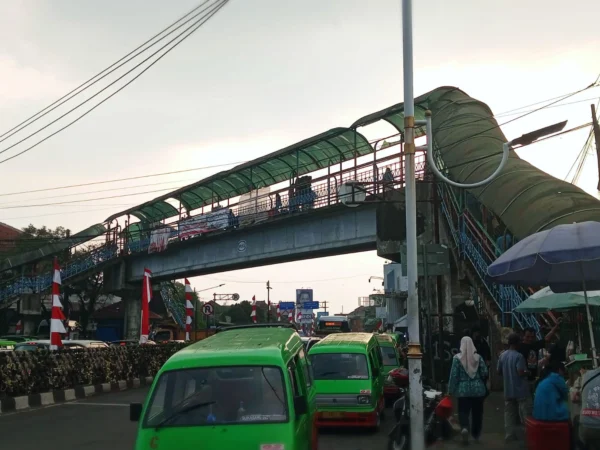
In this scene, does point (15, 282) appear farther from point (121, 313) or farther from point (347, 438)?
point (347, 438)

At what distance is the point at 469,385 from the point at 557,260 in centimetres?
305

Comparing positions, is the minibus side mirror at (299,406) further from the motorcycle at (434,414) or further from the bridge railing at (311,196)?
the bridge railing at (311,196)

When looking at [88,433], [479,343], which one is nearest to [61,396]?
[88,433]

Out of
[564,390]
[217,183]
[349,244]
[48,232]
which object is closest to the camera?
[564,390]

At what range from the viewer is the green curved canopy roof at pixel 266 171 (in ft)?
104

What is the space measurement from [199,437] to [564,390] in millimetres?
4360

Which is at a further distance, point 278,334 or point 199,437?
point 278,334

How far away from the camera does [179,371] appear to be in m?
6.12

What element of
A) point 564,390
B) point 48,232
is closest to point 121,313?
point 48,232

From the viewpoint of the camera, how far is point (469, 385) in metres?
10.1

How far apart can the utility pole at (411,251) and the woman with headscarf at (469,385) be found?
1.58m

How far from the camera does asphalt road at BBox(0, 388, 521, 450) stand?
10664 millimetres

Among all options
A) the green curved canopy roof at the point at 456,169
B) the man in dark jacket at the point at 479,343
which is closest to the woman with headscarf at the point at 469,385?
the green curved canopy roof at the point at 456,169

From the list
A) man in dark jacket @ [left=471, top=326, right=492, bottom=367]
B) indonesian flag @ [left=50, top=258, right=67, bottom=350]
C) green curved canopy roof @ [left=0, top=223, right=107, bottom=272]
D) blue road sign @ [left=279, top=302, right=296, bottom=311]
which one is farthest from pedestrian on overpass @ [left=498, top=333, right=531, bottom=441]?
blue road sign @ [left=279, top=302, right=296, bottom=311]
